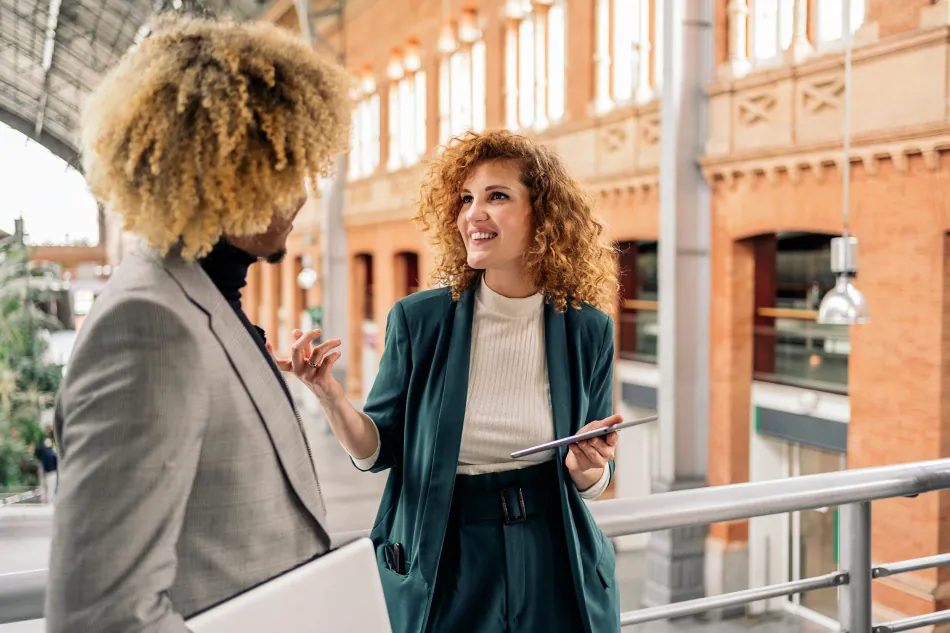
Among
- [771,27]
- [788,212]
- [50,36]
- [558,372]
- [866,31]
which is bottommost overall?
[558,372]

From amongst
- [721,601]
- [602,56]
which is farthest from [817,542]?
[721,601]

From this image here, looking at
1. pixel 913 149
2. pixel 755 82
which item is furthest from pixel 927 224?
pixel 755 82

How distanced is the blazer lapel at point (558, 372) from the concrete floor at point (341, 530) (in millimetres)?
396

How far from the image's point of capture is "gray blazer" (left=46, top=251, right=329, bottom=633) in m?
0.75

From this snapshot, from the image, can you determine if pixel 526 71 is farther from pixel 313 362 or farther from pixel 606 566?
pixel 313 362

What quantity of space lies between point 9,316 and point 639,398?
19.3ft

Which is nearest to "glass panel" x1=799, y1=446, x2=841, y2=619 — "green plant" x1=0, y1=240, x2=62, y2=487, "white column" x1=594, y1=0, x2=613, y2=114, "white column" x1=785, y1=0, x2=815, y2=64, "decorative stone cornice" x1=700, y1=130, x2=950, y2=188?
"decorative stone cornice" x1=700, y1=130, x2=950, y2=188

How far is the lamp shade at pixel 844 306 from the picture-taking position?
5.23 metres

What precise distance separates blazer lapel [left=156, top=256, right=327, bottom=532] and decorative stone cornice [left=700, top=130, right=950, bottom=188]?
5.79 m

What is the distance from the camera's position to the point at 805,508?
1841 millimetres

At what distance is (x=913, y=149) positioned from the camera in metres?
5.91

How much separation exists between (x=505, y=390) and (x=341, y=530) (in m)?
0.34

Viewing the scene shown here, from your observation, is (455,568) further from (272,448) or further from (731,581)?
(731,581)

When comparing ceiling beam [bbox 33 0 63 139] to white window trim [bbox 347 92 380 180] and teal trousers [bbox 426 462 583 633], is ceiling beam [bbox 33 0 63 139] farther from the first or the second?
white window trim [bbox 347 92 380 180]
